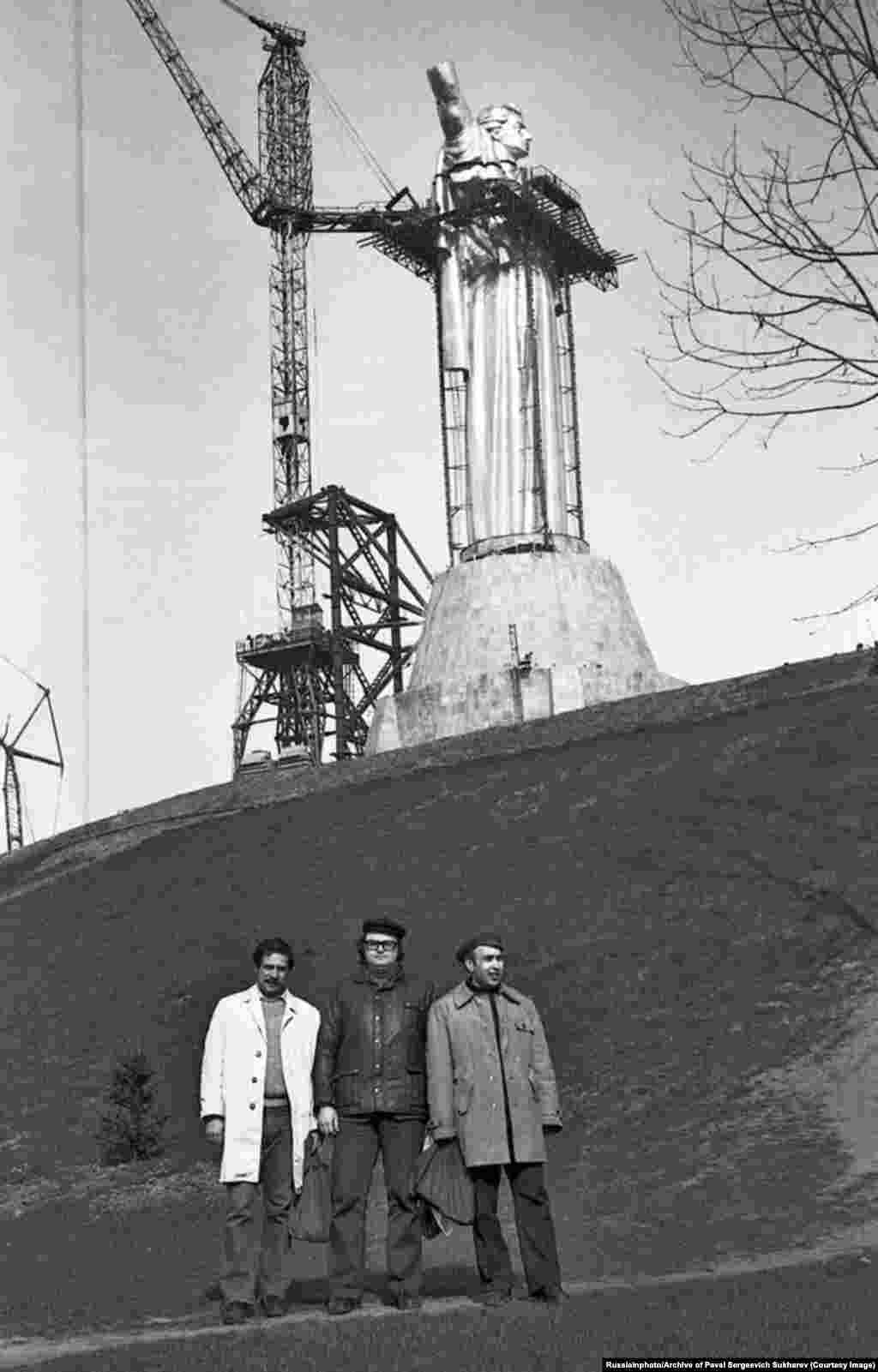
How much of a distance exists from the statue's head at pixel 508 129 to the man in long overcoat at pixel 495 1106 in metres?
36.1

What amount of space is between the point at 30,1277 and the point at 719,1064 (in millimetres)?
6889

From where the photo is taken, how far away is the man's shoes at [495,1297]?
10.0 meters

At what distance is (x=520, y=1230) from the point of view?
10.1 meters

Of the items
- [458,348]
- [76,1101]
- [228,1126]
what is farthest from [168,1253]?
[458,348]

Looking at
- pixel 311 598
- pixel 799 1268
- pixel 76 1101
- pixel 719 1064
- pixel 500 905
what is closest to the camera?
pixel 799 1268

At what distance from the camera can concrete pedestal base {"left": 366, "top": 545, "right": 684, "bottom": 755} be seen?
38.2 metres

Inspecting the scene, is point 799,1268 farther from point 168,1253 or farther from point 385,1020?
point 168,1253

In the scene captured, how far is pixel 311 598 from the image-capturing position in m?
54.1

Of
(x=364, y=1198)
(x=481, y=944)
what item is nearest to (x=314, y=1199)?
(x=364, y=1198)

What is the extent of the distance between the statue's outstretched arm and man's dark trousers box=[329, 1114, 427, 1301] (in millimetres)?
36943

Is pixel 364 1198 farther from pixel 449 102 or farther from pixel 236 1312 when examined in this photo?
pixel 449 102

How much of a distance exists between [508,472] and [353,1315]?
109 feet

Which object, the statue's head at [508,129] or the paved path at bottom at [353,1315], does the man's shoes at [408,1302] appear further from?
the statue's head at [508,129]

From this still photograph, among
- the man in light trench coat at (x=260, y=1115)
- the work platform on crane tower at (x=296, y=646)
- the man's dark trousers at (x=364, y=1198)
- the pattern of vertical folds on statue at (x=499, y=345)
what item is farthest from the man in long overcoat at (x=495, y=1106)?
the work platform on crane tower at (x=296, y=646)
